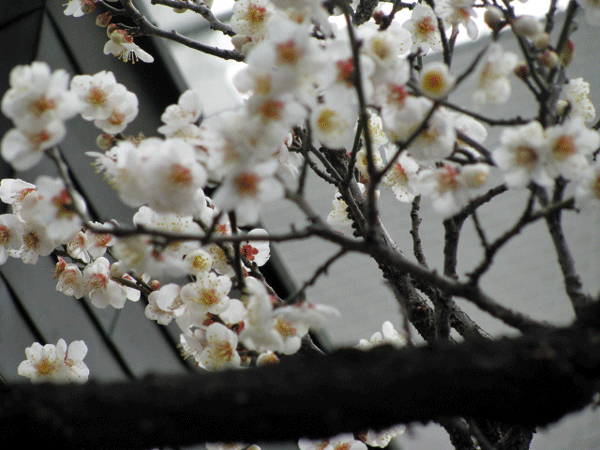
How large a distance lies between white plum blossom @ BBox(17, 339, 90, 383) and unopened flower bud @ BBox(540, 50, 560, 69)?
2.93ft

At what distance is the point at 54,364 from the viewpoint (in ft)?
3.33

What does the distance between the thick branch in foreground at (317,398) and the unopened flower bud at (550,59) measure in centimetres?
35

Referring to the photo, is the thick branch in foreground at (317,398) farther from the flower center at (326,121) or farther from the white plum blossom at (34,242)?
the white plum blossom at (34,242)

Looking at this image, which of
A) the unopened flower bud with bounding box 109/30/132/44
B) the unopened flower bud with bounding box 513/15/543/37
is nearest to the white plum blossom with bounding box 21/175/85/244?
the unopened flower bud with bounding box 513/15/543/37

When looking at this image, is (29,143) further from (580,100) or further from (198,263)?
(580,100)

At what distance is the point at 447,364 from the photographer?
0.51 meters

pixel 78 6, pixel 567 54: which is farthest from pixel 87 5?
pixel 567 54

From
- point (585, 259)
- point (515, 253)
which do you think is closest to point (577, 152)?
point (515, 253)

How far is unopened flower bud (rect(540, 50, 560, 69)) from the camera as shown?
696 millimetres

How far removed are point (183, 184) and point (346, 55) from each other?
23 cm

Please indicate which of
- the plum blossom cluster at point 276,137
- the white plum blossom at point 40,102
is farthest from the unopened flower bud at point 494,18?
the white plum blossom at point 40,102

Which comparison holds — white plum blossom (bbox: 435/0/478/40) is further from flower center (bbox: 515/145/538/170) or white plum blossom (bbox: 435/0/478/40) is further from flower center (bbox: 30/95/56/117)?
flower center (bbox: 30/95/56/117)

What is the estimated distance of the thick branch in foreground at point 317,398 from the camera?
1.66 feet

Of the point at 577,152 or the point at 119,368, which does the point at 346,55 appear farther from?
the point at 119,368
